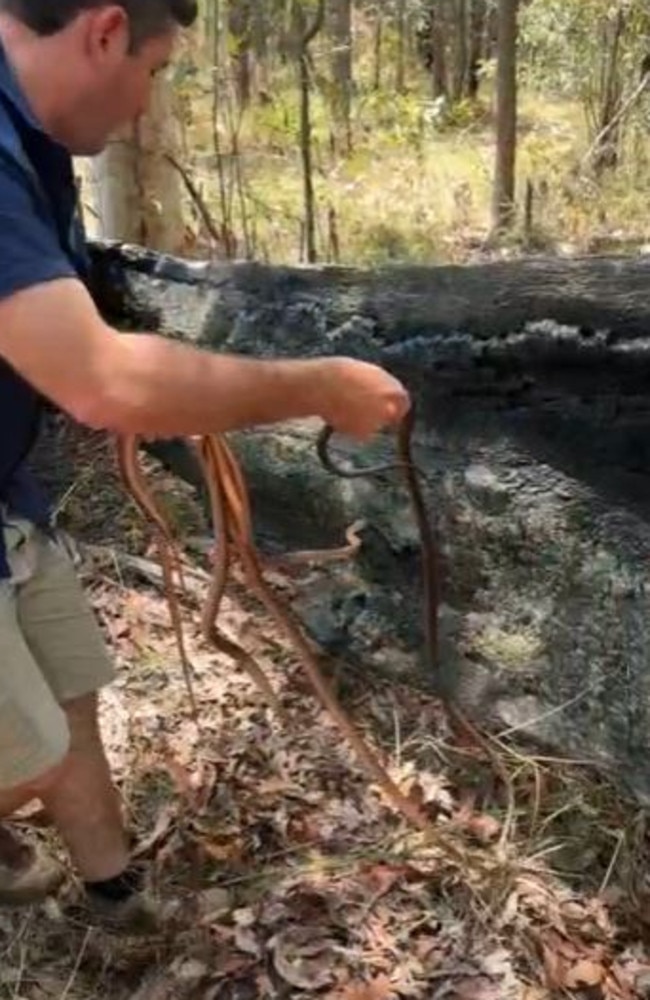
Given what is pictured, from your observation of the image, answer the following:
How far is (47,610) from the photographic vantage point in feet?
7.63

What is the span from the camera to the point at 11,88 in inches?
68.4

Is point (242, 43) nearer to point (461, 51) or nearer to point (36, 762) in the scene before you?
point (36, 762)

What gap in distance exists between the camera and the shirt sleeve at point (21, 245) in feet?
5.27

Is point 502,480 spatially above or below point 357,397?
below

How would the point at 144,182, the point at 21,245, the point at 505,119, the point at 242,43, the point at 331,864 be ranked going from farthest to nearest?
the point at 505,119
the point at 242,43
the point at 144,182
the point at 331,864
the point at 21,245

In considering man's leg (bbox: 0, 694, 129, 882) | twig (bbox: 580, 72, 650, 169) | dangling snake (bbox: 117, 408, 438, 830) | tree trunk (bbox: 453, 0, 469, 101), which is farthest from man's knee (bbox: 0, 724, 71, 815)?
tree trunk (bbox: 453, 0, 469, 101)

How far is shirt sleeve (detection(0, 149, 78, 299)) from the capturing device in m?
1.61

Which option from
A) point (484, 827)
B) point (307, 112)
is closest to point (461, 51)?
point (307, 112)

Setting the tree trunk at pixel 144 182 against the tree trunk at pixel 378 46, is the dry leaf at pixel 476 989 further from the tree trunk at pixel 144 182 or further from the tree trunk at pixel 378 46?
the tree trunk at pixel 378 46

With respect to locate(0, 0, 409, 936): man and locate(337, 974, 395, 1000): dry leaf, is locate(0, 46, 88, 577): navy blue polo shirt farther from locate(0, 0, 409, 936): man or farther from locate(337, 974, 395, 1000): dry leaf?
locate(337, 974, 395, 1000): dry leaf

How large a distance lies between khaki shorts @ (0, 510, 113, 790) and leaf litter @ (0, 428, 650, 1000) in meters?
0.44

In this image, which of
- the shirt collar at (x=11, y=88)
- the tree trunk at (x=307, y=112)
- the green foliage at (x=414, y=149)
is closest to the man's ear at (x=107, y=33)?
the shirt collar at (x=11, y=88)

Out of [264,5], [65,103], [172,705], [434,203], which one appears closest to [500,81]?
[434,203]

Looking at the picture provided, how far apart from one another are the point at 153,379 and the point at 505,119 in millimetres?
6435
